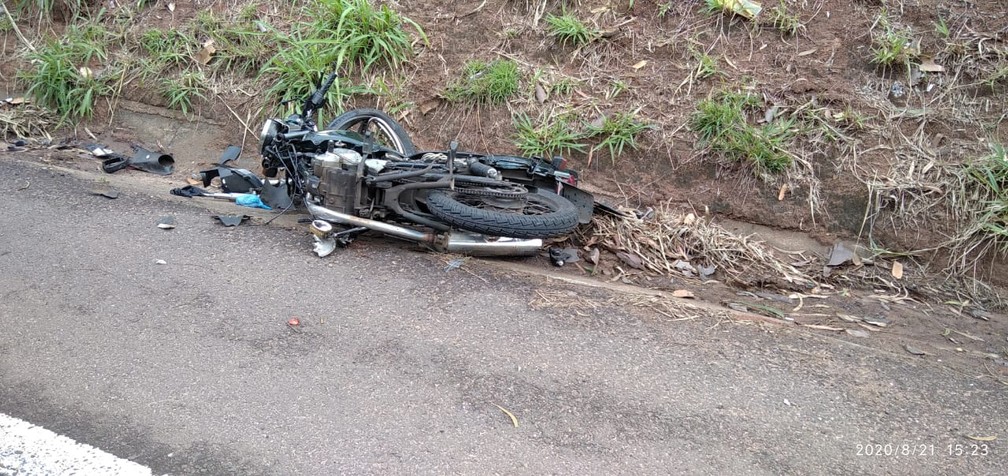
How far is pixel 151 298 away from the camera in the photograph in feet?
13.6

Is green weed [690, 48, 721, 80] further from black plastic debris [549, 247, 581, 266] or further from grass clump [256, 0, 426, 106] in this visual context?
grass clump [256, 0, 426, 106]

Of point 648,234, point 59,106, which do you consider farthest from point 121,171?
point 648,234

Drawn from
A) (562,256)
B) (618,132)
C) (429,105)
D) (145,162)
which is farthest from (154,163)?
(618,132)

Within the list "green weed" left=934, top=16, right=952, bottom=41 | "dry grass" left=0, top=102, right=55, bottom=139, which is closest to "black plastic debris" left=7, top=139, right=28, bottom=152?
"dry grass" left=0, top=102, right=55, bottom=139

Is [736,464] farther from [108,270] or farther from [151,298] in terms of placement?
[108,270]

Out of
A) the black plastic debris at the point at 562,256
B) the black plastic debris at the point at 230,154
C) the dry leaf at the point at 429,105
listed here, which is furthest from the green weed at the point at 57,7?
the black plastic debris at the point at 562,256

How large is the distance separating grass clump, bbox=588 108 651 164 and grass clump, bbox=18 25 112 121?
5.13 m

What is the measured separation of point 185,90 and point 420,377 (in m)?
5.19

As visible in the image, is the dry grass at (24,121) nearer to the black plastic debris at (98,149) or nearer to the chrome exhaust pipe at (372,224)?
the black plastic debris at (98,149)

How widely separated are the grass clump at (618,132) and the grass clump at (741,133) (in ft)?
1.47

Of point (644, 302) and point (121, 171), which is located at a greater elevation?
point (644, 302)

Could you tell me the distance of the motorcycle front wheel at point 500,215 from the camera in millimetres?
4535

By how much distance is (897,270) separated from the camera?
5.21 meters

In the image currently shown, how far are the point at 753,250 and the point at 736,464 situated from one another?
2.59m
